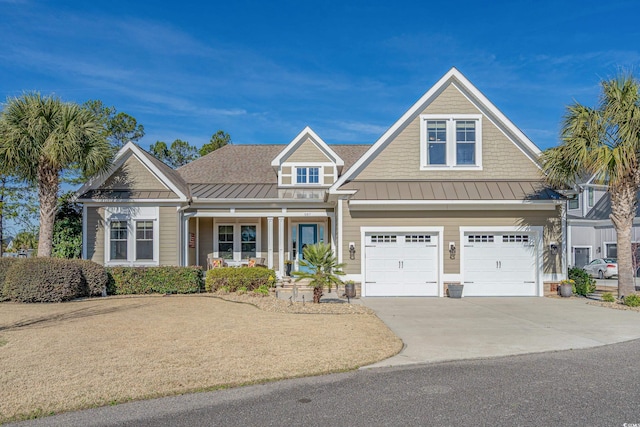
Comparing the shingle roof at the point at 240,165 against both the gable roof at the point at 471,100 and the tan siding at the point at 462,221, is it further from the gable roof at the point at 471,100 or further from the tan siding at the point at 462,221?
the tan siding at the point at 462,221

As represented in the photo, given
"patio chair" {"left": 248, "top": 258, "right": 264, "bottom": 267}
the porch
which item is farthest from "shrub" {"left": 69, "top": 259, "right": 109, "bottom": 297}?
"patio chair" {"left": 248, "top": 258, "right": 264, "bottom": 267}

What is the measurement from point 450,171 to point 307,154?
6492 millimetres

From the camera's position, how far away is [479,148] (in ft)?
54.9

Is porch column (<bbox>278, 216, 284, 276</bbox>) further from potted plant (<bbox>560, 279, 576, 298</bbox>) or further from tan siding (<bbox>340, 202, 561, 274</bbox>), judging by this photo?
potted plant (<bbox>560, 279, 576, 298</bbox>)

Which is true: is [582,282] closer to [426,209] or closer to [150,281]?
[426,209]

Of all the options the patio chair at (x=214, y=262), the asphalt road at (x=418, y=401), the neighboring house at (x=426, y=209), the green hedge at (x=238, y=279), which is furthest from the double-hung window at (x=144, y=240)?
the asphalt road at (x=418, y=401)

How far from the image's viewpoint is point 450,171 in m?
16.7

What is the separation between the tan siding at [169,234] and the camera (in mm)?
17672

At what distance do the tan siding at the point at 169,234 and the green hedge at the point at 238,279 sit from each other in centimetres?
207

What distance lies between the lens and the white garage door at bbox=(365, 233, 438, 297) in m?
16.1

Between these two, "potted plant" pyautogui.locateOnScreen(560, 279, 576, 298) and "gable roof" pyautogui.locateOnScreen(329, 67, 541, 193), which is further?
"gable roof" pyautogui.locateOnScreen(329, 67, 541, 193)

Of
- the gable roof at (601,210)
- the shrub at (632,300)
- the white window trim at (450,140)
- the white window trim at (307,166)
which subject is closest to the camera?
the shrub at (632,300)

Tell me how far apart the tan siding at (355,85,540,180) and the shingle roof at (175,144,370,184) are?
5.85 m

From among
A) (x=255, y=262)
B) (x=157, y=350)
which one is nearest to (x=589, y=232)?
(x=255, y=262)
